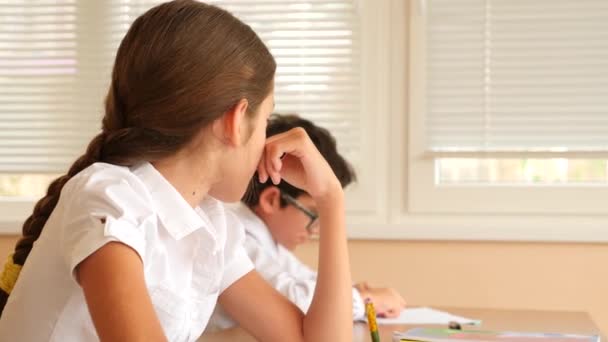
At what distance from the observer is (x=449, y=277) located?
2.75 meters

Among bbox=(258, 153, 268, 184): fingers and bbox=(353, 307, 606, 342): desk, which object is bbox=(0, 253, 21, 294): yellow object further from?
bbox=(353, 307, 606, 342): desk

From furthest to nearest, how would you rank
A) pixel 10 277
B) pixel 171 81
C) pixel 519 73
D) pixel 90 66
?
pixel 90 66
pixel 519 73
pixel 10 277
pixel 171 81

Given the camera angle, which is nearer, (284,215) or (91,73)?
(284,215)

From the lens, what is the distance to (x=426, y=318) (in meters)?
1.95

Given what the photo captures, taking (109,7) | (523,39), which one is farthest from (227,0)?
(523,39)

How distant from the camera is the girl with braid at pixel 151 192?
107 cm

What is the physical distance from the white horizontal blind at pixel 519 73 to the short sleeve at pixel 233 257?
1242 millimetres

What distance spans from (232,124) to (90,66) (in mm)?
1709

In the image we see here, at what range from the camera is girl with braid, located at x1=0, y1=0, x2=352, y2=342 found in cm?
107

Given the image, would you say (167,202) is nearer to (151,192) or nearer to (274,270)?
(151,192)

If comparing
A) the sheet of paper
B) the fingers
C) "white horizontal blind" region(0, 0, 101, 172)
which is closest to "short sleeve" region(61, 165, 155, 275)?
the fingers

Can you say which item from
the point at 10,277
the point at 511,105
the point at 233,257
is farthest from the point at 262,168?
the point at 511,105

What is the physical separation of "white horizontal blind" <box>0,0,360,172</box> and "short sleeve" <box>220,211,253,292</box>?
1176mm

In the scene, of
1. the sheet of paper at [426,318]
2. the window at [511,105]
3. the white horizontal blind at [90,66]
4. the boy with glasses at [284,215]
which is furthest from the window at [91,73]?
the sheet of paper at [426,318]
